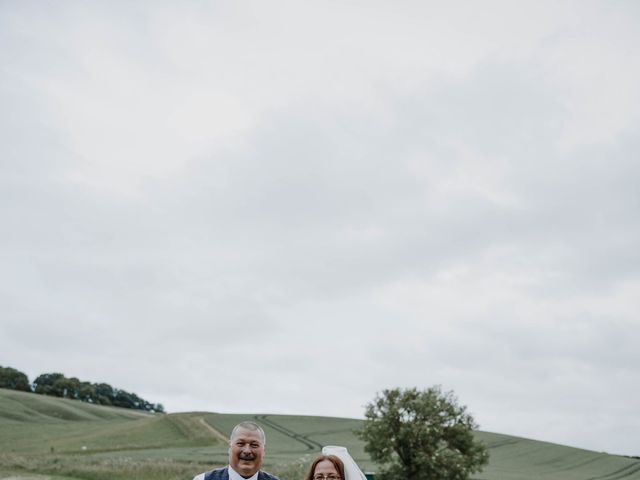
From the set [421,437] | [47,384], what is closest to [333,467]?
[421,437]

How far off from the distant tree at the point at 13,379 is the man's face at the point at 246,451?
142 meters

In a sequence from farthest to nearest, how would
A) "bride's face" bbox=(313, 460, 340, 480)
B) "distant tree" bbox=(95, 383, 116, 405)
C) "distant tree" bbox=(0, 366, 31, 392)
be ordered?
"distant tree" bbox=(95, 383, 116, 405) → "distant tree" bbox=(0, 366, 31, 392) → "bride's face" bbox=(313, 460, 340, 480)

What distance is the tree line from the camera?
134875 millimetres

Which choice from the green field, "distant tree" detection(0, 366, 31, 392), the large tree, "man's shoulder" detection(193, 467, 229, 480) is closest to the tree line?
"distant tree" detection(0, 366, 31, 392)

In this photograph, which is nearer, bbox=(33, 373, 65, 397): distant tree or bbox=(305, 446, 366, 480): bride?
bbox=(305, 446, 366, 480): bride

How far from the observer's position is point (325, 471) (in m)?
6.21

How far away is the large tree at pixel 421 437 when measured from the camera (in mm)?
40938

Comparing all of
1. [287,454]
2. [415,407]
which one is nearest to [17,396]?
[287,454]

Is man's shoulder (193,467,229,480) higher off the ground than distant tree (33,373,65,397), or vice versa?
distant tree (33,373,65,397)

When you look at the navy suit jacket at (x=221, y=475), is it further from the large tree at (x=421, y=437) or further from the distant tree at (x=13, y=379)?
the distant tree at (x=13, y=379)

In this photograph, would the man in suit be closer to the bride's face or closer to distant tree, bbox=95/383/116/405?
the bride's face

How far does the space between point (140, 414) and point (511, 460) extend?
70.1 meters

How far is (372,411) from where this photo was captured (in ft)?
142

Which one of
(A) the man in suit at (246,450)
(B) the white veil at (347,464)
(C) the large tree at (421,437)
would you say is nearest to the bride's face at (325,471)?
(B) the white veil at (347,464)
